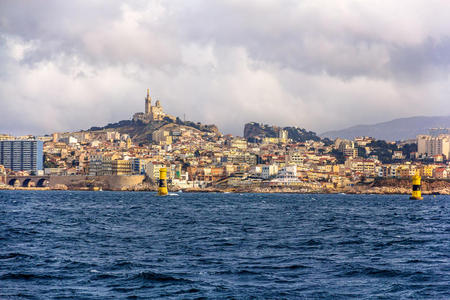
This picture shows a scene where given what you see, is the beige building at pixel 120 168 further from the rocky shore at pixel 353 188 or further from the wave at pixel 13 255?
the wave at pixel 13 255

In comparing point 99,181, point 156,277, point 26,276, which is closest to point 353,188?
point 99,181

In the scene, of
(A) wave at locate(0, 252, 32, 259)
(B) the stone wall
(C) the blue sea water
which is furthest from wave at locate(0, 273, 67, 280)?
(B) the stone wall

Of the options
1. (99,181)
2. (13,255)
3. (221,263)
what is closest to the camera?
(221,263)

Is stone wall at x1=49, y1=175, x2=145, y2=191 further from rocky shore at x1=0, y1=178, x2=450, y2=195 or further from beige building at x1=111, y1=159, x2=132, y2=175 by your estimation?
beige building at x1=111, y1=159, x2=132, y2=175

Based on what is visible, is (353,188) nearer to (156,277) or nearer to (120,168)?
(120,168)

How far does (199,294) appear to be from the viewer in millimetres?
16422

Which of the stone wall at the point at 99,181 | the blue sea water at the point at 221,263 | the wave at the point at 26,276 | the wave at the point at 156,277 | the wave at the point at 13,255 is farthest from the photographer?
the stone wall at the point at 99,181

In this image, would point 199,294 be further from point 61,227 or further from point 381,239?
point 61,227

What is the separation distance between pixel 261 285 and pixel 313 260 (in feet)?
16.6

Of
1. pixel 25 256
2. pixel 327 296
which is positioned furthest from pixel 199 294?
pixel 25 256

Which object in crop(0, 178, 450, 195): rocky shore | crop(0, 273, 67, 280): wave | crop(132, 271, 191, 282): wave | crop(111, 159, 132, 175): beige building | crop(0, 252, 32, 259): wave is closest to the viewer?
crop(132, 271, 191, 282): wave

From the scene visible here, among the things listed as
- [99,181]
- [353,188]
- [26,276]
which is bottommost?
[353,188]

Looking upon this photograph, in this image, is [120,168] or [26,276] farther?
[120,168]

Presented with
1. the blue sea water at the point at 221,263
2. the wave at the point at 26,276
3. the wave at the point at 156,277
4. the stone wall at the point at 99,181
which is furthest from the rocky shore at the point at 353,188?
the wave at the point at 26,276
